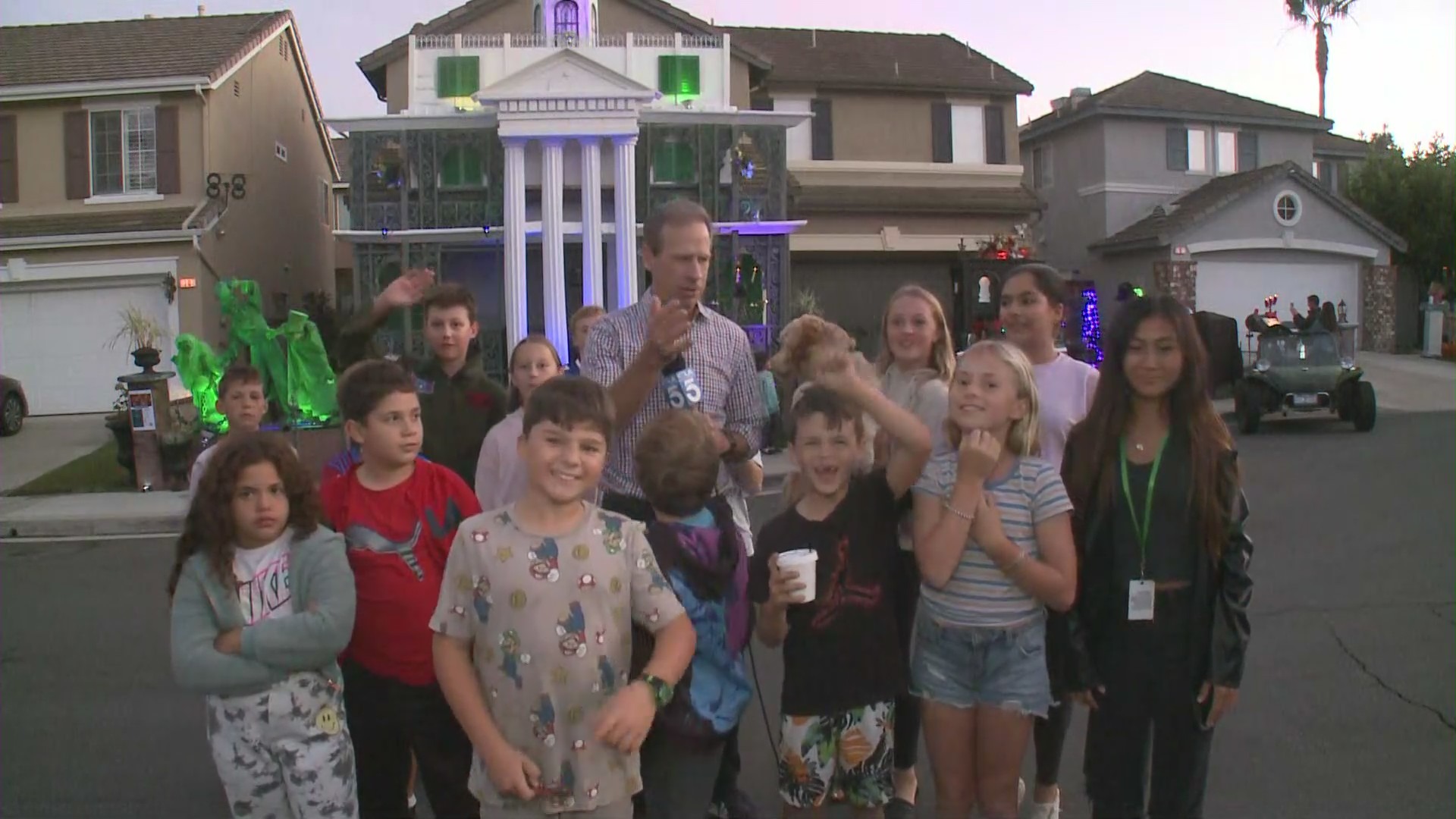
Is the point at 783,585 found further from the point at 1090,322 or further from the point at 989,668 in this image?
the point at 1090,322

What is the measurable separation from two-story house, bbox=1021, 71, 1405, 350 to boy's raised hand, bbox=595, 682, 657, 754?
25105 millimetres

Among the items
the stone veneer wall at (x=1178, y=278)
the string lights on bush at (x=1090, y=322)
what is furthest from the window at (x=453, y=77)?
the stone veneer wall at (x=1178, y=278)

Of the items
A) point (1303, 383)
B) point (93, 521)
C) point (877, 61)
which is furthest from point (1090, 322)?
point (93, 521)

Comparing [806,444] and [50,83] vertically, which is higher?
[50,83]

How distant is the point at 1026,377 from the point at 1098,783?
47.2 inches

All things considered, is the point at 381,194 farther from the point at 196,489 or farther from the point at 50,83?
the point at 196,489

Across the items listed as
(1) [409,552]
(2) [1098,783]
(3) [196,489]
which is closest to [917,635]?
(2) [1098,783]

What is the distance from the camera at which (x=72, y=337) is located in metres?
20.7

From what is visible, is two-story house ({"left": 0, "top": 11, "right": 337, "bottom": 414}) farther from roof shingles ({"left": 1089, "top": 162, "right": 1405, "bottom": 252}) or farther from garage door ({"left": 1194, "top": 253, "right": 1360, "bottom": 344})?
garage door ({"left": 1194, "top": 253, "right": 1360, "bottom": 344})

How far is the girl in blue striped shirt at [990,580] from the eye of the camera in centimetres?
309

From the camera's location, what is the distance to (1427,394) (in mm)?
20422

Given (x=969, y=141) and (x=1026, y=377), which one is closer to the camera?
(x=1026, y=377)

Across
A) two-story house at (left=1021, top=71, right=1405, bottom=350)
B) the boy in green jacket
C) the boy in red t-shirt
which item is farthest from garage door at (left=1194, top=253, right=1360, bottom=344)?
the boy in red t-shirt

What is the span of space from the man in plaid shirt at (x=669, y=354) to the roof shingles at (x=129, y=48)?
20473 millimetres
